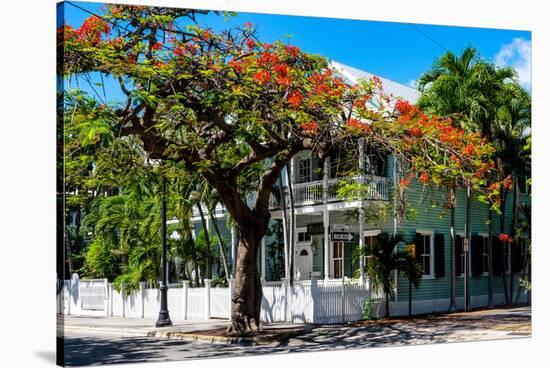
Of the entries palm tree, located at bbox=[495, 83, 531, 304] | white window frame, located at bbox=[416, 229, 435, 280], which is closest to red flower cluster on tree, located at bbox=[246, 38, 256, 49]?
palm tree, located at bbox=[495, 83, 531, 304]

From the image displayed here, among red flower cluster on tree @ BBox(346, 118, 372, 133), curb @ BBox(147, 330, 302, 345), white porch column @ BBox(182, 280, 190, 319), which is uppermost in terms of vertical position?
red flower cluster on tree @ BBox(346, 118, 372, 133)

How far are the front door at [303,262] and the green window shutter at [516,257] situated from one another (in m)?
4.60

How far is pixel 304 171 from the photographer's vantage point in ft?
68.4

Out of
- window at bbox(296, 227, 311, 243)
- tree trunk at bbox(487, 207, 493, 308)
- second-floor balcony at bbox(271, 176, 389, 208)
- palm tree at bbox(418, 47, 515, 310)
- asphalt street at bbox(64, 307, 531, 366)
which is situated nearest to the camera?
asphalt street at bbox(64, 307, 531, 366)

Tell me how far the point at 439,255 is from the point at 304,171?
3.72 meters

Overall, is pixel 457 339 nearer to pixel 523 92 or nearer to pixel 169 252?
pixel 523 92

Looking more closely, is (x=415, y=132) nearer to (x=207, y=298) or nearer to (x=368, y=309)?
(x=368, y=309)

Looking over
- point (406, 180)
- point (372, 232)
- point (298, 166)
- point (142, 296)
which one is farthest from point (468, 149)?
point (142, 296)

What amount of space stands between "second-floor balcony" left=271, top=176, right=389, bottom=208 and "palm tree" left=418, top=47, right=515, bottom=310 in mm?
1528

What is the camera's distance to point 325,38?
15.7m

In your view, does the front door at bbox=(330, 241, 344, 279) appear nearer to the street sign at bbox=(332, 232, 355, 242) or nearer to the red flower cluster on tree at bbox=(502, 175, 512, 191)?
the street sign at bbox=(332, 232, 355, 242)

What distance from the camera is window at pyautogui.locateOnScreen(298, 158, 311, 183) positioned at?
66.5ft

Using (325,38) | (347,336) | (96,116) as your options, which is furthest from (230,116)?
(347,336)
